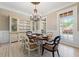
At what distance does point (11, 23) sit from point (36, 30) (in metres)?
3.51

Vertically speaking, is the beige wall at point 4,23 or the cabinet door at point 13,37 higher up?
the beige wall at point 4,23

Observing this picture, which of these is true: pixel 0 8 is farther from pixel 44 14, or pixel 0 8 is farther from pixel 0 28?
pixel 44 14

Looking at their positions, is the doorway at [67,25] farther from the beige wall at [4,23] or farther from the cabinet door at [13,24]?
the beige wall at [4,23]

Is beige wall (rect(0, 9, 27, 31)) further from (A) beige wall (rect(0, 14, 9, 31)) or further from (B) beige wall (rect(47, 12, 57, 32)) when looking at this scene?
(B) beige wall (rect(47, 12, 57, 32))

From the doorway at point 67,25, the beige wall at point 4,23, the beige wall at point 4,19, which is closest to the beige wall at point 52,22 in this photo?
the doorway at point 67,25

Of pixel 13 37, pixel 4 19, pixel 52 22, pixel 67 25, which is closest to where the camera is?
pixel 67 25

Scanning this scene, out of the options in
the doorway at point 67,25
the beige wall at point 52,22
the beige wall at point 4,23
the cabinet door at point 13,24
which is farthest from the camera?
the beige wall at point 52,22

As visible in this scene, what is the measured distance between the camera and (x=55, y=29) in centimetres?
870

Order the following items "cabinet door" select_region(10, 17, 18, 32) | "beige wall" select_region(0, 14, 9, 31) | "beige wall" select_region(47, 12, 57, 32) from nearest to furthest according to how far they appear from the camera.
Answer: "beige wall" select_region(0, 14, 9, 31)
"cabinet door" select_region(10, 17, 18, 32)
"beige wall" select_region(47, 12, 57, 32)

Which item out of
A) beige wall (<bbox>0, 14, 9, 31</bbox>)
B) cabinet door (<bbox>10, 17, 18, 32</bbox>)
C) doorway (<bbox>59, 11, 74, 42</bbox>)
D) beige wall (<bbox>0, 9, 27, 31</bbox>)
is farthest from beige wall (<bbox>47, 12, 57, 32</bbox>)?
beige wall (<bbox>0, 14, 9, 31</bbox>)

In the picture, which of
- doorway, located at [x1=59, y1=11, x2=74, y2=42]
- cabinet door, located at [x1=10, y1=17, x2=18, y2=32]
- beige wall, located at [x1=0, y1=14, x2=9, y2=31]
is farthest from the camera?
cabinet door, located at [x1=10, y1=17, x2=18, y2=32]

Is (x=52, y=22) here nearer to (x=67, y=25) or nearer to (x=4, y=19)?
(x=67, y=25)


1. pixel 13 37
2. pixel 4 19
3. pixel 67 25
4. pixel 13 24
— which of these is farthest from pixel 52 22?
pixel 4 19

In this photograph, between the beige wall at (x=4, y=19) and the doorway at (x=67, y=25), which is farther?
the beige wall at (x=4, y=19)
